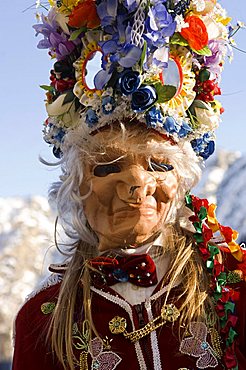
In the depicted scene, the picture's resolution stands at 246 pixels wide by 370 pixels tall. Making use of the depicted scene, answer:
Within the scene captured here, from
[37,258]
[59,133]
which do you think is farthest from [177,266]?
[37,258]

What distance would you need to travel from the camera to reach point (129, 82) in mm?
1918

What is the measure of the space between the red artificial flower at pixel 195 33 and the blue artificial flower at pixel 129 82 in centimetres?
17

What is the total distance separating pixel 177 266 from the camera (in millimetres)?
1960

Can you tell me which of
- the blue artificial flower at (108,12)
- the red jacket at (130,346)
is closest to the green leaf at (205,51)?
the blue artificial flower at (108,12)

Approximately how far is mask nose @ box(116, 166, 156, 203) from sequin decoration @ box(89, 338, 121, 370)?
1.17 feet

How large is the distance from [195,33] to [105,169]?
406 mm

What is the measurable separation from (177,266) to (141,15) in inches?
24.3

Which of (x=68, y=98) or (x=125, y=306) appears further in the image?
(x=68, y=98)

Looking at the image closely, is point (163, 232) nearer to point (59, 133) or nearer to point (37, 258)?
point (59, 133)

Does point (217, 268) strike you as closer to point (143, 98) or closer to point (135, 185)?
point (135, 185)

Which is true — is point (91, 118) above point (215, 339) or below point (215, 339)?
above

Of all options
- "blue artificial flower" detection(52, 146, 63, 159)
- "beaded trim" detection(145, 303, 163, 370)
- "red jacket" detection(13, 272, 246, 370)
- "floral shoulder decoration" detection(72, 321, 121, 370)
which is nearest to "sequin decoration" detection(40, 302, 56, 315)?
"red jacket" detection(13, 272, 246, 370)

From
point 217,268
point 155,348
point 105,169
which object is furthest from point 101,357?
point 105,169

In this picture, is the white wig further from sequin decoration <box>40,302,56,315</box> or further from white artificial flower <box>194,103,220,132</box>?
sequin decoration <box>40,302,56,315</box>
